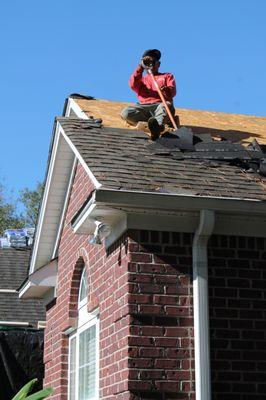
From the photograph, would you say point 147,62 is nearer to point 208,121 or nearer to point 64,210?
point 208,121

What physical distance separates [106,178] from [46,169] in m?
3.38

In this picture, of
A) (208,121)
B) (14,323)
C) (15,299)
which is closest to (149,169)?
(208,121)

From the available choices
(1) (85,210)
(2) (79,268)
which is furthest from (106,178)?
(2) (79,268)

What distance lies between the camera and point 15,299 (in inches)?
781

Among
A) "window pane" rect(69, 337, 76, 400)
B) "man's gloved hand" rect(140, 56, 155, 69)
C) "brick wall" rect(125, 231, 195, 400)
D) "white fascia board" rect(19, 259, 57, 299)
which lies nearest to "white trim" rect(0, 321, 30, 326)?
"white fascia board" rect(19, 259, 57, 299)

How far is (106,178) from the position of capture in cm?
693

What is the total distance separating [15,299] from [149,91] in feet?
37.1

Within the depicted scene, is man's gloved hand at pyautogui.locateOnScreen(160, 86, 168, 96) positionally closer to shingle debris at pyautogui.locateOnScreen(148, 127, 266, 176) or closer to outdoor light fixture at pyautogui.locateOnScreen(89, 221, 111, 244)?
shingle debris at pyautogui.locateOnScreen(148, 127, 266, 176)

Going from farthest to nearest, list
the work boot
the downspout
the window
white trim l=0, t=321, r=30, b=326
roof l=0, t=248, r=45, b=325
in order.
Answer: roof l=0, t=248, r=45, b=325 < white trim l=0, t=321, r=30, b=326 < the work boot < the window < the downspout

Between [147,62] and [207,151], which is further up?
[147,62]

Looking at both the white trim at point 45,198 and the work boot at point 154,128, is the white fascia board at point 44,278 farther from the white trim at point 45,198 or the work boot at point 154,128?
the work boot at point 154,128

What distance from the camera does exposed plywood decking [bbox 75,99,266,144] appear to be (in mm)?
10016

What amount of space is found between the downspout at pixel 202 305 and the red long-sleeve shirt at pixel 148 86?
3164 millimetres

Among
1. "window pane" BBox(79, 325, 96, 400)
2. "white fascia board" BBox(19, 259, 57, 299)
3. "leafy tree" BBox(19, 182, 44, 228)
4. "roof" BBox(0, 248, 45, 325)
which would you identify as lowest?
"window pane" BBox(79, 325, 96, 400)
